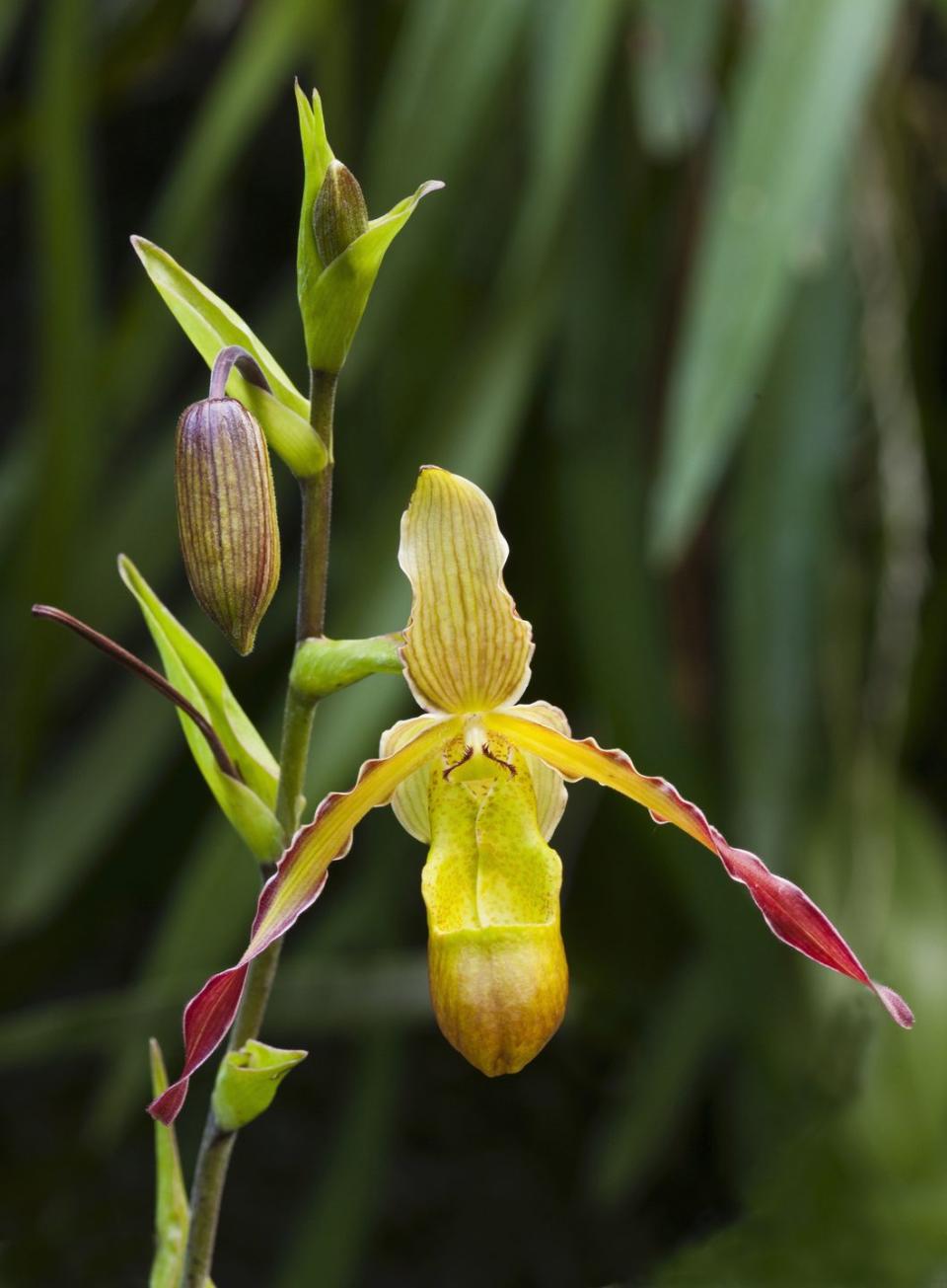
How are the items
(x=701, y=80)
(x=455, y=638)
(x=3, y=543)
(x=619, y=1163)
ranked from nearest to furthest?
(x=455, y=638), (x=701, y=80), (x=3, y=543), (x=619, y=1163)

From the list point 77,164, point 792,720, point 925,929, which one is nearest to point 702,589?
point 792,720

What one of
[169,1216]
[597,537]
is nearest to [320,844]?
[169,1216]

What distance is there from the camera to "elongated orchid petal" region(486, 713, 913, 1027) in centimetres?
37

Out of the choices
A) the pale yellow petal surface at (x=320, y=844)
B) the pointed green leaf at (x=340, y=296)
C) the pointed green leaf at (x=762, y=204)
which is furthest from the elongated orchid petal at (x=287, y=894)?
the pointed green leaf at (x=762, y=204)

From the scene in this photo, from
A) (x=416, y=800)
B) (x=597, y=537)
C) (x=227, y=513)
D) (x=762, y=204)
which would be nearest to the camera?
(x=227, y=513)

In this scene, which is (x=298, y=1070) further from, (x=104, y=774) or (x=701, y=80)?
(x=701, y=80)

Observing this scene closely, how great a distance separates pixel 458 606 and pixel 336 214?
0.12 metres

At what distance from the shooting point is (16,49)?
1455mm

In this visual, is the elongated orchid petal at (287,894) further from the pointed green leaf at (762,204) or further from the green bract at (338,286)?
the pointed green leaf at (762,204)

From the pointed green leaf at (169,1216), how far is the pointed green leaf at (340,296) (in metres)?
0.20

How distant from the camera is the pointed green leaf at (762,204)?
871 mm

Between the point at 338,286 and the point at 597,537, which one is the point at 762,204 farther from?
the point at 338,286

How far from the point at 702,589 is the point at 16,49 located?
2.91ft

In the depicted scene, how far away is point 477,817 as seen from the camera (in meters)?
0.45
